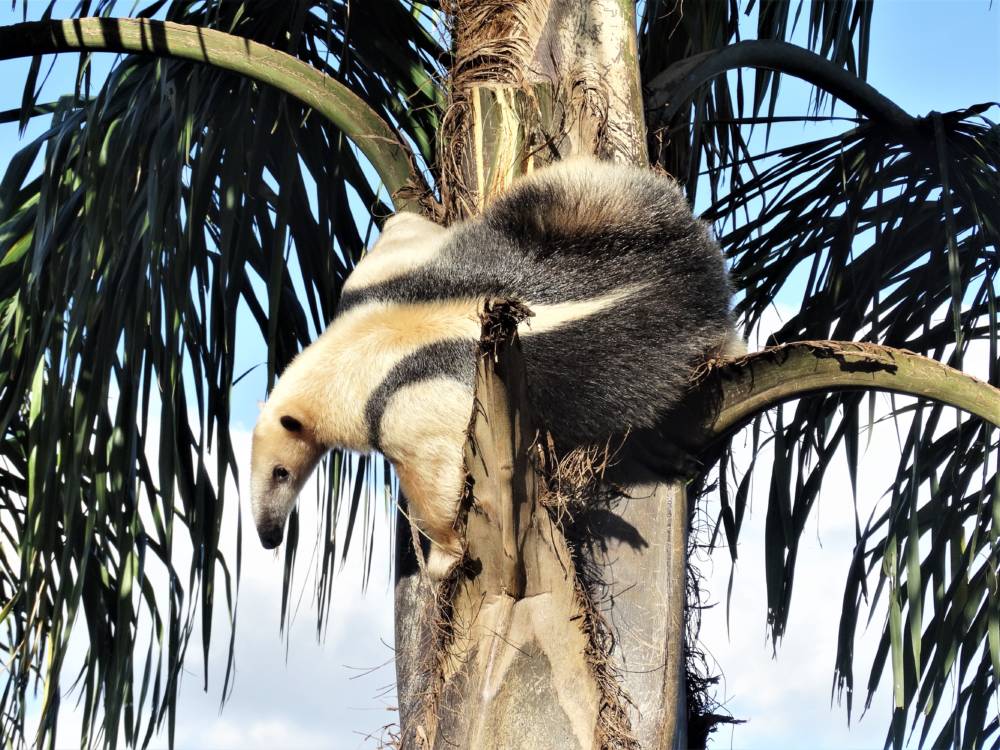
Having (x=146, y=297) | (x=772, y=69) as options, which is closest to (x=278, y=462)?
(x=146, y=297)

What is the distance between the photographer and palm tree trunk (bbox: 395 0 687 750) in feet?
8.86

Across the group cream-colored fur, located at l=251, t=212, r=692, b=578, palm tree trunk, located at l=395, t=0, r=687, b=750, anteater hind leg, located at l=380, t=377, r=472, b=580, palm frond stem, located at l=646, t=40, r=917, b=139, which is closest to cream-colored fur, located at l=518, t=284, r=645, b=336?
cream-colored fur, located at l=251, t=212, r=692, b=578

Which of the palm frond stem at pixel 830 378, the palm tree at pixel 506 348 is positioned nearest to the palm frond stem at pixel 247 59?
the palm tree at pixel 506 348

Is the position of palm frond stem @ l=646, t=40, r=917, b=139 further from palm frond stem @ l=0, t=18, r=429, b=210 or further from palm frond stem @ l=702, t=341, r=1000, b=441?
palm frond stem @ l=702, t=341, r=1000, b=441

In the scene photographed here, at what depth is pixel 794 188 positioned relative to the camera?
4.66 m

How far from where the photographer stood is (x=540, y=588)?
2791mm

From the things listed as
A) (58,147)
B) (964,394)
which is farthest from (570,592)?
(58,147)

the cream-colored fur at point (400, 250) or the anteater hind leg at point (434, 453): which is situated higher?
the cream-colored fur at point (400, 250)

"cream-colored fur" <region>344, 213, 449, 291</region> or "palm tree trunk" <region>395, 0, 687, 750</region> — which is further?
"cream-colored fur" <region>344, 213, 449, 291</region>

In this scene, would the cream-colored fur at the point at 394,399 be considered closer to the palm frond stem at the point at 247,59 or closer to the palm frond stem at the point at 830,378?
the palm frond stem at the point at 247,59

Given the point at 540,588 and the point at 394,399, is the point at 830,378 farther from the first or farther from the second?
the point at 394,399

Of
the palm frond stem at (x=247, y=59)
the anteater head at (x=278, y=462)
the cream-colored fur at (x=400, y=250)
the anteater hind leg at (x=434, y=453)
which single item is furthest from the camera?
the anteater head at (x=278, y=462)

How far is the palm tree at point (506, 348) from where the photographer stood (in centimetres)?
288

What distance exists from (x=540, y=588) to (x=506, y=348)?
65 centimetres
